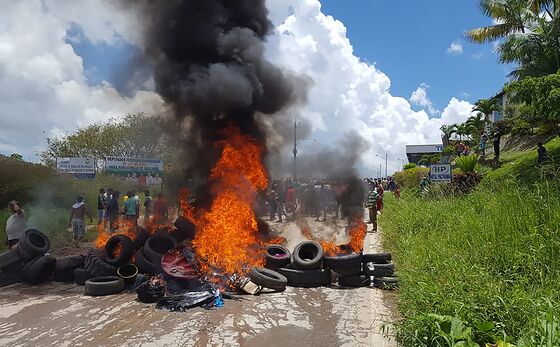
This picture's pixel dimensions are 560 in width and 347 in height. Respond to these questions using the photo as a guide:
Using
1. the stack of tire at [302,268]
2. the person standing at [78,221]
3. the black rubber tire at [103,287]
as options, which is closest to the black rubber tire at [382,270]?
the stack of tire at [302,268]

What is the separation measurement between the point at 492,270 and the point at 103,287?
6.97 metres

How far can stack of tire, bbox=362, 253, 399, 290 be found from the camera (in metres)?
8.84

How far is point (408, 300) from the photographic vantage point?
239 inches

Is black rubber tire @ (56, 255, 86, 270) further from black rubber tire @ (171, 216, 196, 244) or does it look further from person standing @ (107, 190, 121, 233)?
person standing @ (107, 190, 121, 233)

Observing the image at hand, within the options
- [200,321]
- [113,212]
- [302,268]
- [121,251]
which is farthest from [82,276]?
[113,212]

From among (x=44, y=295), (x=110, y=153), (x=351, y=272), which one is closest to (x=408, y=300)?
(x=351, y=272)

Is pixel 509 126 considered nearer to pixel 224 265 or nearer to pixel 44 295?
pixel 224 265

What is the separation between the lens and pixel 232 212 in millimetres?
11148

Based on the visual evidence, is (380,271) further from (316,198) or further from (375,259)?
(316,198)

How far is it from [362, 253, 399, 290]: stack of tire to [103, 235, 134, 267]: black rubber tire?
535 cm

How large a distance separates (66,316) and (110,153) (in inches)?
1513

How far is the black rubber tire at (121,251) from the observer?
9.77m

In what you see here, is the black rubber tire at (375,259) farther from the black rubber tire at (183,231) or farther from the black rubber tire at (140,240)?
the black rubber tire at (140,240)

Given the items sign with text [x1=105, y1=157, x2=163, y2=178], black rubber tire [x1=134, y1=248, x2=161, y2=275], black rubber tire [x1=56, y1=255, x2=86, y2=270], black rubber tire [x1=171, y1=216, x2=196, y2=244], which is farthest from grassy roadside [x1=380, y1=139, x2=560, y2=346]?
sign with text [x1=105, y1=157, x2=163, y2=178]
